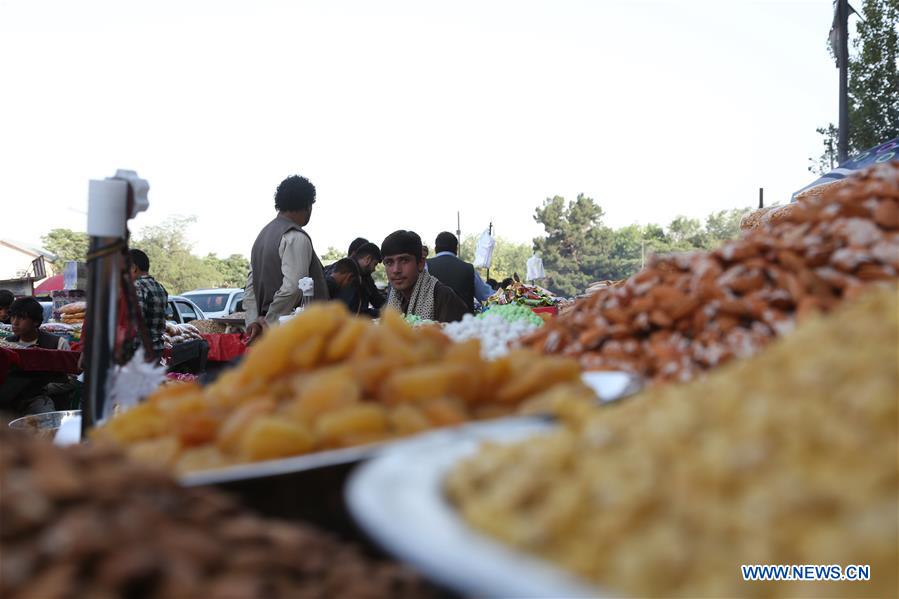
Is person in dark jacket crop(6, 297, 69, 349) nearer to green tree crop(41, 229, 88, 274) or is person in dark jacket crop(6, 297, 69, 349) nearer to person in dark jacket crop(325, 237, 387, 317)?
person in dark jacket crop(325, 237, 387, 317)

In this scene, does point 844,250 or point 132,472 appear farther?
point 844,250

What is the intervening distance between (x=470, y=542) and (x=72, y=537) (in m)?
0.31

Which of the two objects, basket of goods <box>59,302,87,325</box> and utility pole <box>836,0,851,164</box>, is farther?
utility pole <box>836,0,851,164</box>

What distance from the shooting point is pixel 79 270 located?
459 cm

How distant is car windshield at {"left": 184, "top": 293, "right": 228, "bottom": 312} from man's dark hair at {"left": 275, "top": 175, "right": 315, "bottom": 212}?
915cm

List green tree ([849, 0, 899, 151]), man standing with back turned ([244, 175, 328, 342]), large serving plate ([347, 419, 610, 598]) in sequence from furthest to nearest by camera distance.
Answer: green tree ([849, 0, 899, 151]) → man standing with back turned ([244, 175, 328, 342]) → large serving plate ([347, 419, 610, 598])

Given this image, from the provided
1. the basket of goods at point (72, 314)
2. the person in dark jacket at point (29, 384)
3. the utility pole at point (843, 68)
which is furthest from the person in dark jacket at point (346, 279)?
the utility pole at point (843, 68)

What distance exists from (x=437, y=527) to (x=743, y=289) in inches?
34.3

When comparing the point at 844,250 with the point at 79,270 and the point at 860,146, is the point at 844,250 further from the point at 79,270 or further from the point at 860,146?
the point at 860,146

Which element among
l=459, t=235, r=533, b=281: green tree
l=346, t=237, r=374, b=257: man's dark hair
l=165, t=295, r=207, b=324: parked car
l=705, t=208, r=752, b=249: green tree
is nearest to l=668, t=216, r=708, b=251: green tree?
l=705, t=208, r=752, b=249: green tree

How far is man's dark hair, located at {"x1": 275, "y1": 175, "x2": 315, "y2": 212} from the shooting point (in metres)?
3.84

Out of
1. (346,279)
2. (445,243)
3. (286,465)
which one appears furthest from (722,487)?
(445,243)

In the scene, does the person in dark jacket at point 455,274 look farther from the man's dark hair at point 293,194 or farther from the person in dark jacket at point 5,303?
the person in dark jacket at point 5,303

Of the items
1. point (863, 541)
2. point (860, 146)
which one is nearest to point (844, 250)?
point (863, 541)
